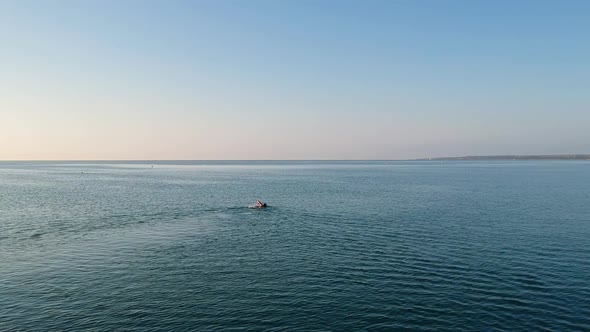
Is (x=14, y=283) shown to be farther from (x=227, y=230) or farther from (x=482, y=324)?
(x=482, y=324)

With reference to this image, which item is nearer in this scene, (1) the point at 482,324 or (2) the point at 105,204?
(1) the point at 482,324

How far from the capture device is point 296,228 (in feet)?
216

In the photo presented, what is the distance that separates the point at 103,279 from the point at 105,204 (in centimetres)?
6123

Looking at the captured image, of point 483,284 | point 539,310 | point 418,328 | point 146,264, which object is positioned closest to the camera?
point 418,328

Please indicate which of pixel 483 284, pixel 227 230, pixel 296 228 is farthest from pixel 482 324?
pixel 227 230

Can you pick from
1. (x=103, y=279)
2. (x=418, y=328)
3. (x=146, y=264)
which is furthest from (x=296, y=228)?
(x=418, y=328)

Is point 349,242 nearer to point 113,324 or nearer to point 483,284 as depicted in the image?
point 483,284

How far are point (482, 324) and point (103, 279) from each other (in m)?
34.6

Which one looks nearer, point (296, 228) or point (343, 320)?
point (343, 320)

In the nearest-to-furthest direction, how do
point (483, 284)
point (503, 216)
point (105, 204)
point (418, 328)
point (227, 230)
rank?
point (418, 328) → point (483, 284) → point (227, 230) → point (503, 216) → point (105, 204)

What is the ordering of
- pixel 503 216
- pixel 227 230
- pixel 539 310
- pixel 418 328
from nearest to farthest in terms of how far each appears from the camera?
pixel 418 328 < pixel 539 310 < pixel 227 230 < pixel 503 216

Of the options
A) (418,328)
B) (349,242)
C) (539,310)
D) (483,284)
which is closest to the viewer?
(418,328)

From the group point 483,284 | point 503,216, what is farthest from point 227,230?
point 503,216

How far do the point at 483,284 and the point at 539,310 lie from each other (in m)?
6.16
